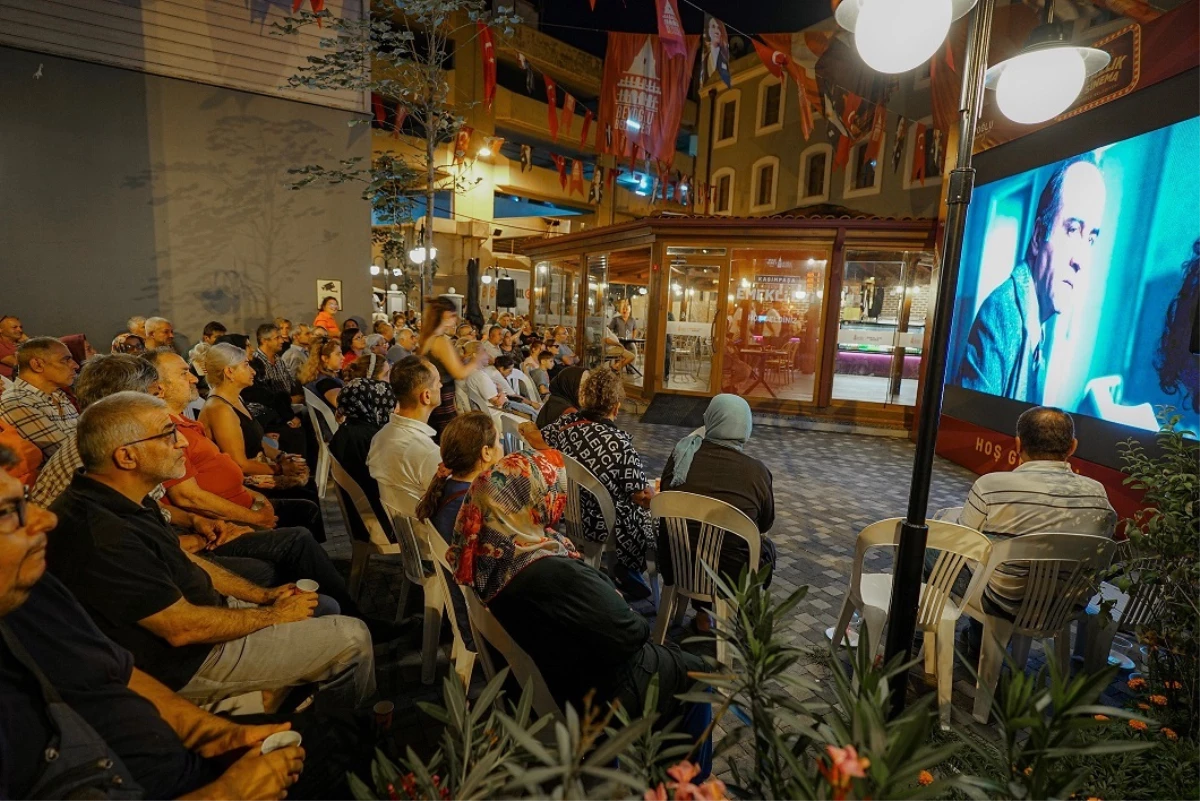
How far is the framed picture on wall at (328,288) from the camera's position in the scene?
9.82 metres

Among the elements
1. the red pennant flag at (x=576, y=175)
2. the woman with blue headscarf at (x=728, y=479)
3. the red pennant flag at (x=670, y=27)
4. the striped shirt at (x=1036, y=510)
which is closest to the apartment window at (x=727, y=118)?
the red pennant flag at (x=576, y=175)

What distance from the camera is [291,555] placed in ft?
9.11

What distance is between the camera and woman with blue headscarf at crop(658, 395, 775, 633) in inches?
115

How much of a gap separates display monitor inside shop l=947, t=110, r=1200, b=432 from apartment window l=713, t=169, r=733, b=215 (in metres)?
15.1

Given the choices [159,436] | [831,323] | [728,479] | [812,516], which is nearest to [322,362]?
[159,436]

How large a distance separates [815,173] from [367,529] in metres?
19.1

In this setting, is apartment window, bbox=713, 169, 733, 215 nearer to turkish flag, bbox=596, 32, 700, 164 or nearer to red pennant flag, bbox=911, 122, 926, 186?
red pennant flag, bbox=911, 122, 926, 186

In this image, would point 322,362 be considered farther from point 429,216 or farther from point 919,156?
point 919,156

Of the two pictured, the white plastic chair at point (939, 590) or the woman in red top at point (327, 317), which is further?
the woman in red top at point (327, 317)

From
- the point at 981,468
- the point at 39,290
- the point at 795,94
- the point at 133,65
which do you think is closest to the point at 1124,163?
the point at 981,468

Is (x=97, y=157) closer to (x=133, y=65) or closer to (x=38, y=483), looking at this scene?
(x=133, y=65)

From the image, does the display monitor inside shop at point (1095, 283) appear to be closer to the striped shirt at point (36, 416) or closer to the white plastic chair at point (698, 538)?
the white plastic chair at point (698, 538)

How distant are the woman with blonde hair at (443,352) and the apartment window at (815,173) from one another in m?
16.8

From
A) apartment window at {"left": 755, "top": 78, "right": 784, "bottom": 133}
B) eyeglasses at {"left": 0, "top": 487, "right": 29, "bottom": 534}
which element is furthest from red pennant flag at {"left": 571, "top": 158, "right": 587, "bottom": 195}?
eyeglasses at {"left": 0, "top": 487, "right": 29, "bottom": 534}
